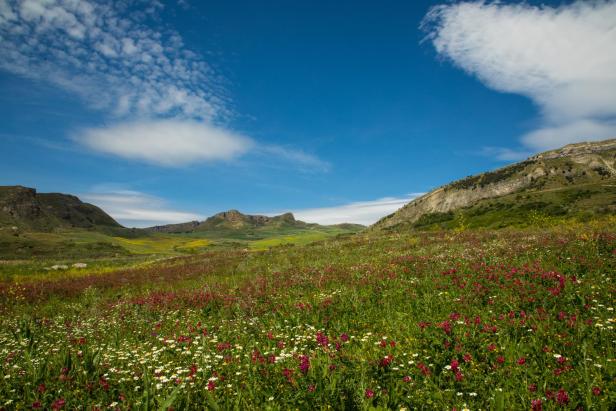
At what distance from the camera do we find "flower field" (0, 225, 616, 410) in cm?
466

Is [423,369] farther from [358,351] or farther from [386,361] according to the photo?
[358,351]

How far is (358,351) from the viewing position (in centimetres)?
621

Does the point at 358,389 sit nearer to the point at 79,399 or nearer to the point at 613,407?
the point at 613,407

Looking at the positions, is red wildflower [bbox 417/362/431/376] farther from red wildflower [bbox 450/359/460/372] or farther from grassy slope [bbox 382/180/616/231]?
grassy slope [bbox 382/180/616/231]

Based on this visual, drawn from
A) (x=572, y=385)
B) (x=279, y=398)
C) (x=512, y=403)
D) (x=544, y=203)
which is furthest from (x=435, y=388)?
(x=544, y=203)

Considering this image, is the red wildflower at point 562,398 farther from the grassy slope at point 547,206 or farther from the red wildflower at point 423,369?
the grassy slope at point 547,206

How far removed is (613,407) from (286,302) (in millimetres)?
8464

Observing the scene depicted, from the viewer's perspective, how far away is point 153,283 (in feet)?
71.4

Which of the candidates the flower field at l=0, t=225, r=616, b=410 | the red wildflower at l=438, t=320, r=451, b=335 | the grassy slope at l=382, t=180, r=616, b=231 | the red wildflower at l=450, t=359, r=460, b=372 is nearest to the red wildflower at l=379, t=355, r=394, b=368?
the flower field at l=0, t=225, r=616, b=410

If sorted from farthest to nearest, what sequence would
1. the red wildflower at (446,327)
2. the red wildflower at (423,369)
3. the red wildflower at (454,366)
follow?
the red wildflower at (446,327) → the red wildflower at (423,369) → the red wildflower at (454,366)

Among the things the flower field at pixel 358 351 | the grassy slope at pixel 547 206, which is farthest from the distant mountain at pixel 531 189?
the flower field at pixel 358 351

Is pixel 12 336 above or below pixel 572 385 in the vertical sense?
below

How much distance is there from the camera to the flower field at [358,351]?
183 inches

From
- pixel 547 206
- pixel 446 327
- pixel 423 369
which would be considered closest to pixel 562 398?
pixel 423 369
